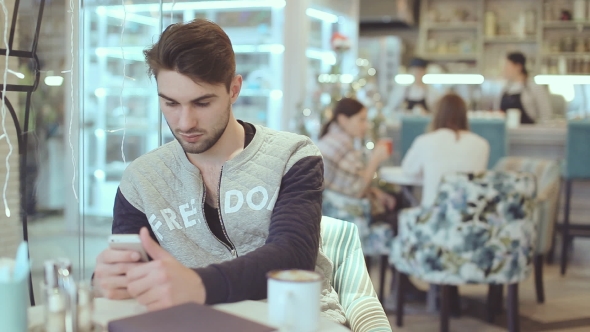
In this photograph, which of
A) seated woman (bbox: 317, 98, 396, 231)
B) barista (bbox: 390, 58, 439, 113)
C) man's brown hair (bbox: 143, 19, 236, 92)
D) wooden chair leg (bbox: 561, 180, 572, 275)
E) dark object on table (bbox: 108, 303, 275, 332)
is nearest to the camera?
dark object on table (bbox: 108, 303, 275, 332)

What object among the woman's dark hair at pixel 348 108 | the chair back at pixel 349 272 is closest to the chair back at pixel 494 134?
the woman's dark hair at pixel 348 108

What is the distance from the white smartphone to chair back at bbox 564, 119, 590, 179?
4.48 metres

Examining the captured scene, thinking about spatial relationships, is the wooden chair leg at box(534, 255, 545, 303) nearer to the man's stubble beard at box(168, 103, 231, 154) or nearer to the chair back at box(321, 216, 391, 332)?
the chair back at box(321, 216, 391, 332)

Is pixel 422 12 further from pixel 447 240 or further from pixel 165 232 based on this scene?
pixel 165 232

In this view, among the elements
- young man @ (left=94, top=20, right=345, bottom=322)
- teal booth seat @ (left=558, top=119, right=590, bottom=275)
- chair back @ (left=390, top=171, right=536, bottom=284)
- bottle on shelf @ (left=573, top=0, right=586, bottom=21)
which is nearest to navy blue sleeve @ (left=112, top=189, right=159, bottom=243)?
young man @ (left=94, top=20, right=345, bottom=322)

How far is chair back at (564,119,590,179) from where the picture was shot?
5.12m

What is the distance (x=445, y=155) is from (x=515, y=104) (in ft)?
9.05

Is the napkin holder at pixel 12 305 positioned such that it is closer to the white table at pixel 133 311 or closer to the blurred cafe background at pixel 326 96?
the white table at pixel 133 311

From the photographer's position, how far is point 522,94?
6496mm

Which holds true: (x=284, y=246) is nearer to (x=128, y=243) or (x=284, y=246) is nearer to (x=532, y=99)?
(x=128, y=243)

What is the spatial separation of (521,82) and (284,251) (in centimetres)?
563

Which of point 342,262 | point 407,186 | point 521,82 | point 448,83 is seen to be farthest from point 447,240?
point 448,83

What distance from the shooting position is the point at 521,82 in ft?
21.5

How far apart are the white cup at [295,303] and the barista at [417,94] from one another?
248 inches
